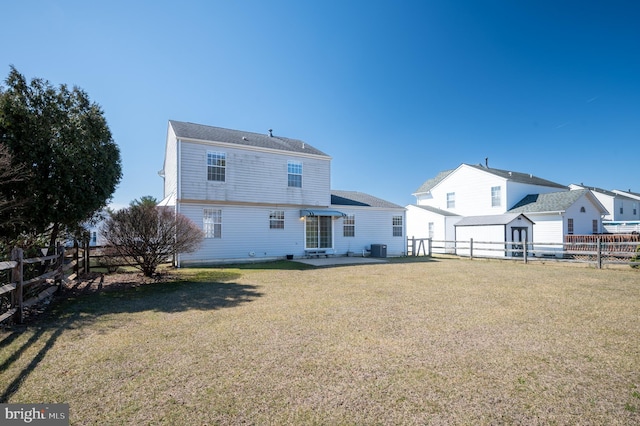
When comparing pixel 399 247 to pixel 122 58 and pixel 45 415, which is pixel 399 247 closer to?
pixel 122 58

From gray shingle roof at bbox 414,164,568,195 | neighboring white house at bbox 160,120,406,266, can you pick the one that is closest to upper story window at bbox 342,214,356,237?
neighboring white house at bbox 160,120,406,266

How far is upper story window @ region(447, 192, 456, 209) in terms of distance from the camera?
89.2 ft

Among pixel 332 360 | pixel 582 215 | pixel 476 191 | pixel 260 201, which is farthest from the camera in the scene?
pixel 476 191

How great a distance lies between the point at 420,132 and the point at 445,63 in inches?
268

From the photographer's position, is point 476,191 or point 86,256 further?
point 476,191

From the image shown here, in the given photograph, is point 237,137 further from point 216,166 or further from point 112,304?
point 112,304

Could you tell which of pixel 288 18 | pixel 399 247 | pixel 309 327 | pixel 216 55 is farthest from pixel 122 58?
pixel 399 247

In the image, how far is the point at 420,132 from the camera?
23031mm

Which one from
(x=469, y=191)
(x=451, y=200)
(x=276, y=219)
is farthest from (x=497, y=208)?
(x=276, y=219)

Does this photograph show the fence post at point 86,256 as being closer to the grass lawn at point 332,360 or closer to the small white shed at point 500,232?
the grass lawn at point 332,360

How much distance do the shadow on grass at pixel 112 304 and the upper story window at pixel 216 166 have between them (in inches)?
257

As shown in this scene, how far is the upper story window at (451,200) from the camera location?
27.2 meters

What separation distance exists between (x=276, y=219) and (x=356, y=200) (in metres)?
6.44

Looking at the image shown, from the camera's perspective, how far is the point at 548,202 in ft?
73.5
